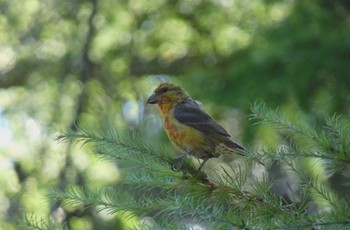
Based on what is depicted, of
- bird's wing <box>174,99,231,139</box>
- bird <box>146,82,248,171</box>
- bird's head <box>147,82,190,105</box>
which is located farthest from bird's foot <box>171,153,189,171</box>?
bird's head <box>147,82,190,105</box>

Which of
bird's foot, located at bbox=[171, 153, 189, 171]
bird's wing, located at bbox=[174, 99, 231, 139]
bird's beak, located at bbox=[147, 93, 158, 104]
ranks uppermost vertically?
bird's foot, located at bbox=[171, 153, 189, 171]

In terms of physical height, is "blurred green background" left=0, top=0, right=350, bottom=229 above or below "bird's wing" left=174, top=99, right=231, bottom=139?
below

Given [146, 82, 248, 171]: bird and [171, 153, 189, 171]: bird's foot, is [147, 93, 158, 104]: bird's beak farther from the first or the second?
[171, 153, 189, 171]: bird's foot

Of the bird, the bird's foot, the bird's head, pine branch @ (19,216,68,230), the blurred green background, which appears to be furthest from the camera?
the blurred green background

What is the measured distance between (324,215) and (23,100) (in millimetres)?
5032

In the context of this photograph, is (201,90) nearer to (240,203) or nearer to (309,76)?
(309,76)

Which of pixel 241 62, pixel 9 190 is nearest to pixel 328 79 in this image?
pixel 241 62

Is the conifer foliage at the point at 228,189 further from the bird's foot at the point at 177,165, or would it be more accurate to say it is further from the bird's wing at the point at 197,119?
the bird's wing at the point at 197,119

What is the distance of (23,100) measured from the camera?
7.02 meters

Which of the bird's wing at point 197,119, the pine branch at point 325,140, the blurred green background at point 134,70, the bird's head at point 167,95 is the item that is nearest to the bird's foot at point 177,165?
the pine branch at point 325,140

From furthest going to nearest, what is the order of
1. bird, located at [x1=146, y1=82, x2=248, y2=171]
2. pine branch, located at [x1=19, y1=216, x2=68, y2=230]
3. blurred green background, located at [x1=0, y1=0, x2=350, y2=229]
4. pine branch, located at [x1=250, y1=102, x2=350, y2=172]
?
blurred green background, located at [x1=0, y1=0, x2=350, y2=229] → bird, located at [x1=146, y1=82, x2=248, y2=171] → pine branch, located at [x1=19, y1=216, x2=68, y2=230] → pine branch, located at [x1=250, y1=102, x2=350, y2=172]

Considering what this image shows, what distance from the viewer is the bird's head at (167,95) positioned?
4.27 m

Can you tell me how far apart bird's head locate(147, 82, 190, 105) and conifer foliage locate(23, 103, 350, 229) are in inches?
55.9

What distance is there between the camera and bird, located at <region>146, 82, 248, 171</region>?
383 cm
